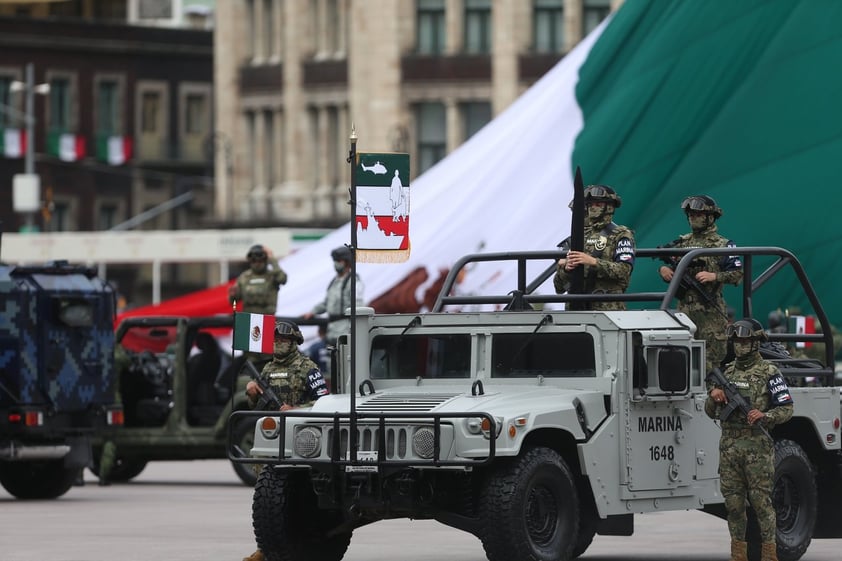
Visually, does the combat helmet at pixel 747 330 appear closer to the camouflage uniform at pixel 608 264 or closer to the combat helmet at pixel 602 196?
the camouflage uniform at pixel 608 264

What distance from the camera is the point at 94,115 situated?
92.1m

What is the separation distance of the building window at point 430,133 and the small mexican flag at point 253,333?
53367 mm

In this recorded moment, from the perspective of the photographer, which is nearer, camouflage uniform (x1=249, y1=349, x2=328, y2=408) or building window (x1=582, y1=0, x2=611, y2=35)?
camouflage uniform (x1=249, y1=349, x2=328, y2=408)

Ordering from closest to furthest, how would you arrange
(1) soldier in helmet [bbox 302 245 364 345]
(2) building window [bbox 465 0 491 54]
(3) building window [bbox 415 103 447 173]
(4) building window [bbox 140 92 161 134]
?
(1) soldier in helmet [bbox 302 245 364 345] < (2) building window [bbox 465 0 491 54] < (3) building window [bbox 415 103 447 173] < (4) building window [bbox 140 92 161 134]

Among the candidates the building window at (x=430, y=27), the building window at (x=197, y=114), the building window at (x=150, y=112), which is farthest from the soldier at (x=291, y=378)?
the building window at (x=197, y=114)

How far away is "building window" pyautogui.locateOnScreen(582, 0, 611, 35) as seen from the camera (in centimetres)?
6919

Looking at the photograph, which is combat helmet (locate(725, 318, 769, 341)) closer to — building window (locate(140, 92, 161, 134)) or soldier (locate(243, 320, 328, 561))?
soldier (locate(243, 320, 328, 561))

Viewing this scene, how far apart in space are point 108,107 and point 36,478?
69.5m

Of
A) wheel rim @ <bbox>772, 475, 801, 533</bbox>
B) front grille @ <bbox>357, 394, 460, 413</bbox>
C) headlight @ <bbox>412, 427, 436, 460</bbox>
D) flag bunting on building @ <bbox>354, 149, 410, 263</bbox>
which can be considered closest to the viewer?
headlight @ <bbox>412, 427, 436, 460</bbox>

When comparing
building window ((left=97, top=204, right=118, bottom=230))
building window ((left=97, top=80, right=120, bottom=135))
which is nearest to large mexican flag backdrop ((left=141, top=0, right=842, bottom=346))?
building window ((left=97, top=204, right=118, bottom=230))

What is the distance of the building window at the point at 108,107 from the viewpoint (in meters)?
92.4

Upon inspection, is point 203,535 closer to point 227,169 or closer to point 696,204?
point 696,204

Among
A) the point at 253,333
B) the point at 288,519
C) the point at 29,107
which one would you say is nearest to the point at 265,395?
the point at 253,333

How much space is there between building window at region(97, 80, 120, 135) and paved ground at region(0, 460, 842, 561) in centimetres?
6859
